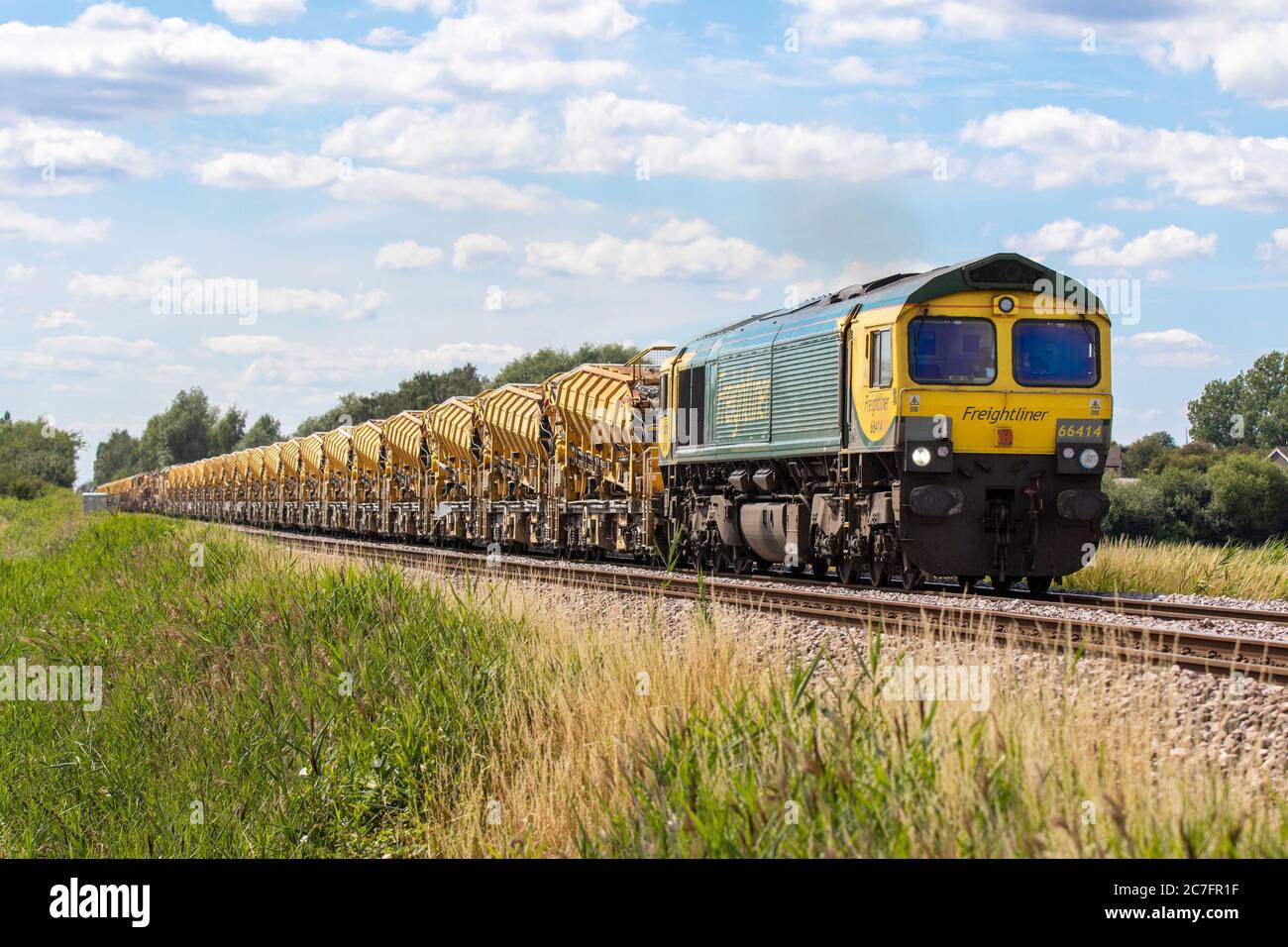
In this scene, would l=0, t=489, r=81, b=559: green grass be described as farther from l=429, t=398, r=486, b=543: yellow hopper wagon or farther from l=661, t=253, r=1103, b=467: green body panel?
l=661, t=253, r=1103, b=467: green body panel

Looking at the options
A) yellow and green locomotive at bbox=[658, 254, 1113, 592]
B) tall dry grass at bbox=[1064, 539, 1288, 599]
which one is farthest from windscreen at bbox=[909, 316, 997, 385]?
tall dry grass at bbox=[1064, 539, 1288, 599]

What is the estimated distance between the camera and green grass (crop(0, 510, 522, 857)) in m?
9.17

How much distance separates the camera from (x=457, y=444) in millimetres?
35125

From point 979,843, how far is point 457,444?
101ft

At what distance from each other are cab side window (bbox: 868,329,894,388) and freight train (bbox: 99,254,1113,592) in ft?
0.08

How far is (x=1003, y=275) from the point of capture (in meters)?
16.5

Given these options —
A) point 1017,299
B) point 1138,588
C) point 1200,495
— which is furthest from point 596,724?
point 1200,495

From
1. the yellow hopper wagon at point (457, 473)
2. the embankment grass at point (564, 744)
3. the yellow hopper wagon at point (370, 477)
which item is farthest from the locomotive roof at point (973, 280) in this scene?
the yellow hopper wagon at point (370, 477)

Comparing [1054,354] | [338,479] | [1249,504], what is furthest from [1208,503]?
[1054,354]

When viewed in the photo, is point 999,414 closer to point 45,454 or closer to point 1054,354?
point 1054,354

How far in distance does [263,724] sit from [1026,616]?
21.5 ft

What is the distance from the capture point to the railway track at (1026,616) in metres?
9.15

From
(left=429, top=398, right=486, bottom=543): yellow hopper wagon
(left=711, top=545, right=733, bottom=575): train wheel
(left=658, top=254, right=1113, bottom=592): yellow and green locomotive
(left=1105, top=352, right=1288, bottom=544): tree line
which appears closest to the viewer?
(left=658, top=254, right=1113, bottom=592): yellow and green locomotive

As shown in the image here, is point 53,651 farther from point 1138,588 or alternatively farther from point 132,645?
point 1138,588
